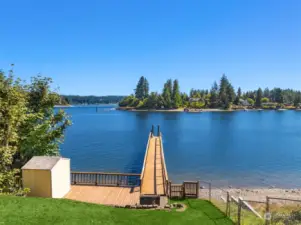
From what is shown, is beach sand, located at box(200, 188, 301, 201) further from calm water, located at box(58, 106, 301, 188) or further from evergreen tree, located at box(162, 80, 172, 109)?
evergreen tree, located at box(162, 80, 172, 109)

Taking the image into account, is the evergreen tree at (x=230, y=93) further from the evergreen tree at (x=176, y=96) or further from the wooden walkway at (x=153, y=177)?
the wooden walkway at (x=153, y=177)

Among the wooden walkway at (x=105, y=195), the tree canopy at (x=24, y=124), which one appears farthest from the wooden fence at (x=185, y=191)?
the tree canopy at (x=24, y=124)

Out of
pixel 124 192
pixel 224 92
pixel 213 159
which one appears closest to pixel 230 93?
pixel 224 92

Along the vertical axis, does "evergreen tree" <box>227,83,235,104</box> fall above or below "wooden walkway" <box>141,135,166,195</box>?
above

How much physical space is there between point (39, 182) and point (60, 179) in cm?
88

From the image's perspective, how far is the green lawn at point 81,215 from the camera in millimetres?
6340

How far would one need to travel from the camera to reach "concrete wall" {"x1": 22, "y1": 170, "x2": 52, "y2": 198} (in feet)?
30.6

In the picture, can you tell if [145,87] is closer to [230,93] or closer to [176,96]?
[176,96]

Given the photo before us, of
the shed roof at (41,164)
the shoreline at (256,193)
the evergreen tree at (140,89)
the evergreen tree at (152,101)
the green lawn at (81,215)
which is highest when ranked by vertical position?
the evergreen tree at (140,89)

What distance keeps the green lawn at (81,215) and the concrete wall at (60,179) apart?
5.52 feet

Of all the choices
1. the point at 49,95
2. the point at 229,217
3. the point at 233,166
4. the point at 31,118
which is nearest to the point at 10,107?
the point at 31,118

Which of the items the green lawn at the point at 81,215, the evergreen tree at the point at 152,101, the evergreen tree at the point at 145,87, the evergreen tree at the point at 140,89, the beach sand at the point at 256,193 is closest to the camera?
the green lawn at the point at 81,215

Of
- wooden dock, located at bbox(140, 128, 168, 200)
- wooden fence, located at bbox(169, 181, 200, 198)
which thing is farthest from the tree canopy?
wooden fence, located at bbox(169, 181, 200, 198)

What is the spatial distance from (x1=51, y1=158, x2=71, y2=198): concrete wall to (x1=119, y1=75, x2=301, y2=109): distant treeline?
105 metres
